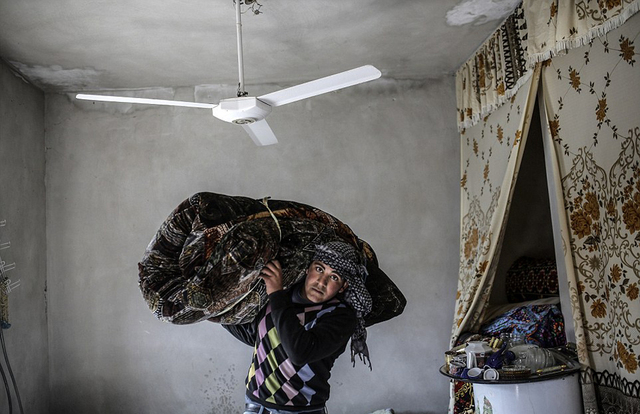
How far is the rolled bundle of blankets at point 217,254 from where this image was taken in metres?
2.20

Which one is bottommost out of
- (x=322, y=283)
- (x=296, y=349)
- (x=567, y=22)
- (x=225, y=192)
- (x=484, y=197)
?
(x=296, y=349)

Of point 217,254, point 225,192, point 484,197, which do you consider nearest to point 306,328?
point 217,254

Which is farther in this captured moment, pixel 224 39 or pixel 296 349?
pixel 224 39

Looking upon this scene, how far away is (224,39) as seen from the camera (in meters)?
4.01

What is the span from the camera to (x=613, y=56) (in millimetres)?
2627

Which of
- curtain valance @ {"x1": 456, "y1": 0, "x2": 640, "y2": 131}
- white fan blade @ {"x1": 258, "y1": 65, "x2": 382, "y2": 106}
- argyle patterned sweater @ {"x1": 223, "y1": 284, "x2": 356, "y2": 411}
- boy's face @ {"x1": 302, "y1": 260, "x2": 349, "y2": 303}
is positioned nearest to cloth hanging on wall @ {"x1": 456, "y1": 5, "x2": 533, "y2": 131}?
curtain valance @ {"x1": 456, "y1": 0, "x2": 640, "y2": 131}

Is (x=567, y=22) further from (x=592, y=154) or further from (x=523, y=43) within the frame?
(x=592, y=154)

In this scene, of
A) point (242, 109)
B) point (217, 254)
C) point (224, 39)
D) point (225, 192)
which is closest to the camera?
point (217, 254)

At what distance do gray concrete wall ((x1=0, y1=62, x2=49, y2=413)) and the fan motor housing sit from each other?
7.66 ft

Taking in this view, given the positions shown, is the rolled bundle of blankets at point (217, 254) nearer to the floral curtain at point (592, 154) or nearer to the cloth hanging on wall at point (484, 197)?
the floral curtain at point (592, 154)

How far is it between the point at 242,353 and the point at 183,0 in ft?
9.17

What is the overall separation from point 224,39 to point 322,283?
2.26 metres

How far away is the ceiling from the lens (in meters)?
3.52

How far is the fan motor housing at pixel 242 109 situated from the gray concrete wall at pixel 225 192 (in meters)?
2.04
